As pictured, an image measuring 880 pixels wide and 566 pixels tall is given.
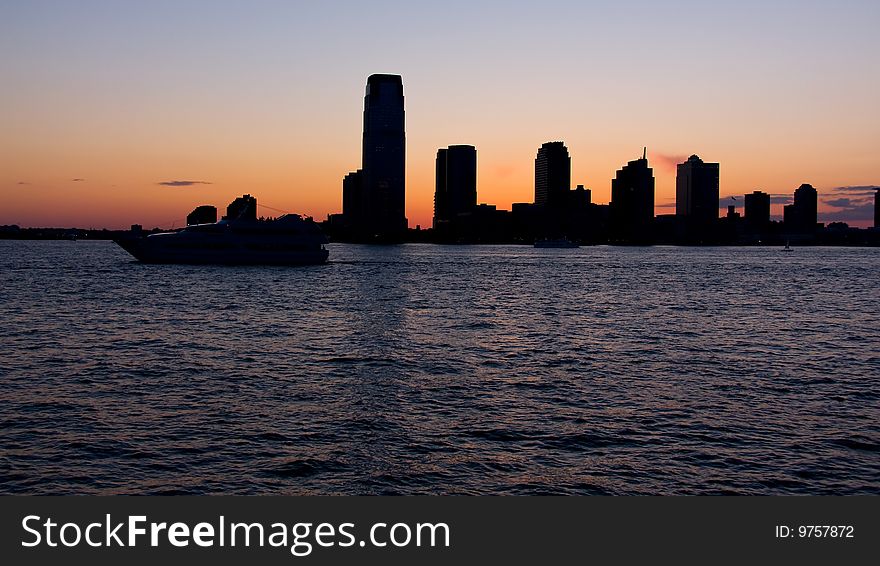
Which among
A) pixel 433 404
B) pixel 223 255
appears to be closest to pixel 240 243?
pixel 223 255

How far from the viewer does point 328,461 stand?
17.9 metres

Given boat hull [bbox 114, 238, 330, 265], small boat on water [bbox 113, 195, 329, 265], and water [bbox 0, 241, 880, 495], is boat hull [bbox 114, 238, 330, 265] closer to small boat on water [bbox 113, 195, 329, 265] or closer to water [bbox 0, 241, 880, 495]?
small boat on water [bbox 113, 195, 329, 265]

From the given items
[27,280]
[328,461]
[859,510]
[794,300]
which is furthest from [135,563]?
[27,280]

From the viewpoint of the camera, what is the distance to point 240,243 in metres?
120

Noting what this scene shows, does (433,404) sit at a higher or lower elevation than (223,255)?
lower

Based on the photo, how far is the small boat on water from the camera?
389ft

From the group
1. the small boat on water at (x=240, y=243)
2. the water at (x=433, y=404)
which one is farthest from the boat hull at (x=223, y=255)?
the water at (x=433, y=404)

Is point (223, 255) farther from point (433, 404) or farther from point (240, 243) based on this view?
point (433, 404)

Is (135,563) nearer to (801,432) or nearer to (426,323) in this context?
(801,432)

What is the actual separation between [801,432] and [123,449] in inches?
718

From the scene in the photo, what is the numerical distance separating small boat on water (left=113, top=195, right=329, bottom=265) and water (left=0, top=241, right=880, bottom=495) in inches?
2606

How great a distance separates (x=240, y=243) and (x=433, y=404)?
101326 mm

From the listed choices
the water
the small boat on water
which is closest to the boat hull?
the small boat on water

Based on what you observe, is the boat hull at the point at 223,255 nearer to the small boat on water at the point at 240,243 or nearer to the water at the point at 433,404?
the small boat on water at the point at 240,243
